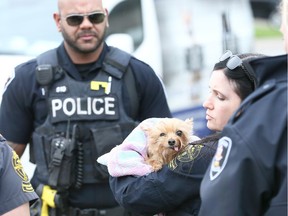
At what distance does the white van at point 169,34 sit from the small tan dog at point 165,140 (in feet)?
9.76

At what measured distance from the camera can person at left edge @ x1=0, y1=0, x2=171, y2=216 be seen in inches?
142

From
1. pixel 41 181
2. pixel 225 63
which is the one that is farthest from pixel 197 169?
pixel 41 181

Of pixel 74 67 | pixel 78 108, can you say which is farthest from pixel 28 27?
pixel 78 108

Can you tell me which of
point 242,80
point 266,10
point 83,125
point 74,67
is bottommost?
point 266,10

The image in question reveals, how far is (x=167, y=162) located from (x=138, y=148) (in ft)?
0.45

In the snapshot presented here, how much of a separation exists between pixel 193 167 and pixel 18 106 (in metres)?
1.47

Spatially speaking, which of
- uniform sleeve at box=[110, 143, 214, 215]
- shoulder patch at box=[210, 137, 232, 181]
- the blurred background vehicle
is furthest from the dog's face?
the blurred background vehicle

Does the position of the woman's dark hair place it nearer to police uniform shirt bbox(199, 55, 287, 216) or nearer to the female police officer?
the female police officer

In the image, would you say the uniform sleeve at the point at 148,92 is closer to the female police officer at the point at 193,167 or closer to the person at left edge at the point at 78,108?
the person at left edge at the point at 78,108

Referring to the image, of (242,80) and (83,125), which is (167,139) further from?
(83,125)

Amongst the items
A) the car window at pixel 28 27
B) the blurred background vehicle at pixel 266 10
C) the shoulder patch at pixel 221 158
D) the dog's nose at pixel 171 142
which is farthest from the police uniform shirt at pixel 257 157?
the blurred background vehicle at pixel 266 10

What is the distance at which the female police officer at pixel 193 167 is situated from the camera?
2.44 meters

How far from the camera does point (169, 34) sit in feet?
22.8

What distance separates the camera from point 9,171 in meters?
2.59
